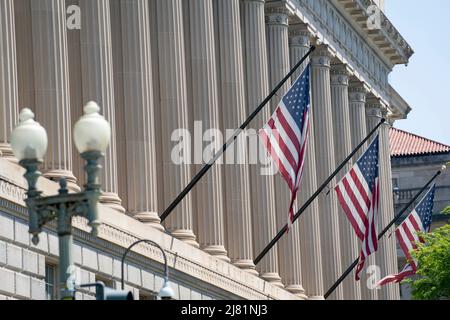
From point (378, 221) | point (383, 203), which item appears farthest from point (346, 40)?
point (383, 203)

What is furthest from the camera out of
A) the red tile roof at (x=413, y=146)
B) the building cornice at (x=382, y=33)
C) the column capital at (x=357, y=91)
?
the red tile roof at (x=413, y=146)

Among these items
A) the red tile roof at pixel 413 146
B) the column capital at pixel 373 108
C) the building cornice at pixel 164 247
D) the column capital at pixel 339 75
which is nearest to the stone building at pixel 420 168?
the red tile roof at pixel 413 146

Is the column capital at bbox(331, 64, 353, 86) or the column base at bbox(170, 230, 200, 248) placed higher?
the column capital at bbox(331, 64, 353, 86)

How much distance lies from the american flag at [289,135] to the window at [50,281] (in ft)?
40.7

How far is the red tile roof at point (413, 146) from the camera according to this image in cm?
14462

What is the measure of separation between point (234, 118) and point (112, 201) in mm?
16028

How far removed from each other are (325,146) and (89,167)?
2328 inches

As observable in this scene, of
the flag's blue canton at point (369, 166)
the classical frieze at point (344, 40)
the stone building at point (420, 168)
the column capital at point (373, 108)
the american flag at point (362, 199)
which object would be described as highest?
the stone building at point (420, 168)

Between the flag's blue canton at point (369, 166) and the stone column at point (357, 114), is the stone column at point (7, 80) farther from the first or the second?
the stone column at point (357, 114)

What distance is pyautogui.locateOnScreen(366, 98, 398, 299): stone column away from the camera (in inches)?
3846

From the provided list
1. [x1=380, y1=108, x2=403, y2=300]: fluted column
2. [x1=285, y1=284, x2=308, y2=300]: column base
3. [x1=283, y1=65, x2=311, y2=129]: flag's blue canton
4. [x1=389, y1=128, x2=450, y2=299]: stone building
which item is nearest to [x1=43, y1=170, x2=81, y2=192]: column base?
[x1=283, y1=65, x2=311, y2=129]: flag's blue canton

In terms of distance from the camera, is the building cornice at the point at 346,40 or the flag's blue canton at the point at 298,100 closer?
the flag's blue canton at the point at 298,100

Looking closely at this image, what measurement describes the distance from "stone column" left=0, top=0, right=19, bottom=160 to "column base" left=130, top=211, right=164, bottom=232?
426 inches

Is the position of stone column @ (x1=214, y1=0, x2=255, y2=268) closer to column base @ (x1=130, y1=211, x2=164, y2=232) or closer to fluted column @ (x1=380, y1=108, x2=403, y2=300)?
column base @ (x1=130, y1=211, x2=164, y2=232)
